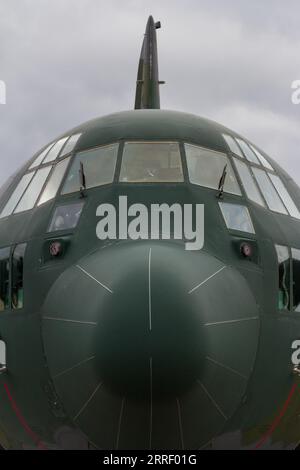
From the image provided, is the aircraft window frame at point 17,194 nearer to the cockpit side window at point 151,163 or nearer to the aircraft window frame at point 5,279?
the aircraft window frame at point 5,279

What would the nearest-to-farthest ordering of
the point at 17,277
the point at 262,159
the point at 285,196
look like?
the point at 17,277
the point at 285,196
the point at 262,159

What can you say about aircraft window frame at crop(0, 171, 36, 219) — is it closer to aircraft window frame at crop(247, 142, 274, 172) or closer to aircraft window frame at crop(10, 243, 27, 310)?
aircraft window frame at crop(10, 243, 27, 310)

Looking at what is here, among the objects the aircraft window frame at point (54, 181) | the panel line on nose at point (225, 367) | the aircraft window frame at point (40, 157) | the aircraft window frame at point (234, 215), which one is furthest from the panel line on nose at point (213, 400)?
the aircraft window frame at point (40, 157)

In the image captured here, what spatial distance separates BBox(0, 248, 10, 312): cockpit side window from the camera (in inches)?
407

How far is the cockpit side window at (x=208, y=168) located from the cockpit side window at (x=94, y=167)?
101 cm

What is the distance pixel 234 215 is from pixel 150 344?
2.84 metres

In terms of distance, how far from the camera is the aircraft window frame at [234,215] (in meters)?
9.94

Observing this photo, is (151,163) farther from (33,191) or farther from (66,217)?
(33,191)

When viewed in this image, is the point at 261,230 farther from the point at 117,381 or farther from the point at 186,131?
the point at 117,381

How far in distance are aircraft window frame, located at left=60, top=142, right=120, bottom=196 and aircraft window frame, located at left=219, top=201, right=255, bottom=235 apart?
57.2 inches

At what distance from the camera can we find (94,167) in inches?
421

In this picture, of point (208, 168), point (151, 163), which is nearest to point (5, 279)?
point (151, 163)

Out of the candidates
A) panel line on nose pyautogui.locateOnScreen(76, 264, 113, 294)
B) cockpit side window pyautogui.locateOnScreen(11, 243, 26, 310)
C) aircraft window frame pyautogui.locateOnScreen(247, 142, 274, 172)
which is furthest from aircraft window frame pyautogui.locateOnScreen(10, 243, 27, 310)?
aircraft window frame pyautogui.locateOnScreen(247, 142, 274, 172)
